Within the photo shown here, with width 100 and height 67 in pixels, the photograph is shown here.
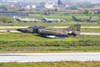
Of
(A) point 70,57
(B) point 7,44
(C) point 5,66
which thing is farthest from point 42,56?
(B) point 7,44

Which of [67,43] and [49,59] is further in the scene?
[67,43]

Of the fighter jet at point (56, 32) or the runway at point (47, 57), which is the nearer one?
the runway at point (47, 57)

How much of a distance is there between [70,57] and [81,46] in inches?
377

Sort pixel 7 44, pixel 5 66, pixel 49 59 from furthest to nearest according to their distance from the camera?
1. pixel 7 44
2. pixel 49 59
3. pixel 5 66

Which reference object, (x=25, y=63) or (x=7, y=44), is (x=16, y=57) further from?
(x=7, y=44)

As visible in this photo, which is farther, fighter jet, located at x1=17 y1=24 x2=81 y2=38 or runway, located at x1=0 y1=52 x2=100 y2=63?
fighter jet, located at x1=17 y1=24 x2=81 y2=38

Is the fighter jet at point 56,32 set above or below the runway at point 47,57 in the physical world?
below

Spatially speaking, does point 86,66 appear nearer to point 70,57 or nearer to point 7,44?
point 70,57

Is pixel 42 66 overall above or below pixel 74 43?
above

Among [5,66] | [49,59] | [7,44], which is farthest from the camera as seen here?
[7,44]

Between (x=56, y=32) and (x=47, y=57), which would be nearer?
(x=47, y=57)

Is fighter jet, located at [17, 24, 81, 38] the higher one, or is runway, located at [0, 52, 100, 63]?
runway, located at [0, 52, 100, 63]

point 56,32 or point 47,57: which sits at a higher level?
point 47,57

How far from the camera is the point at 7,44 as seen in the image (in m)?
32.9
